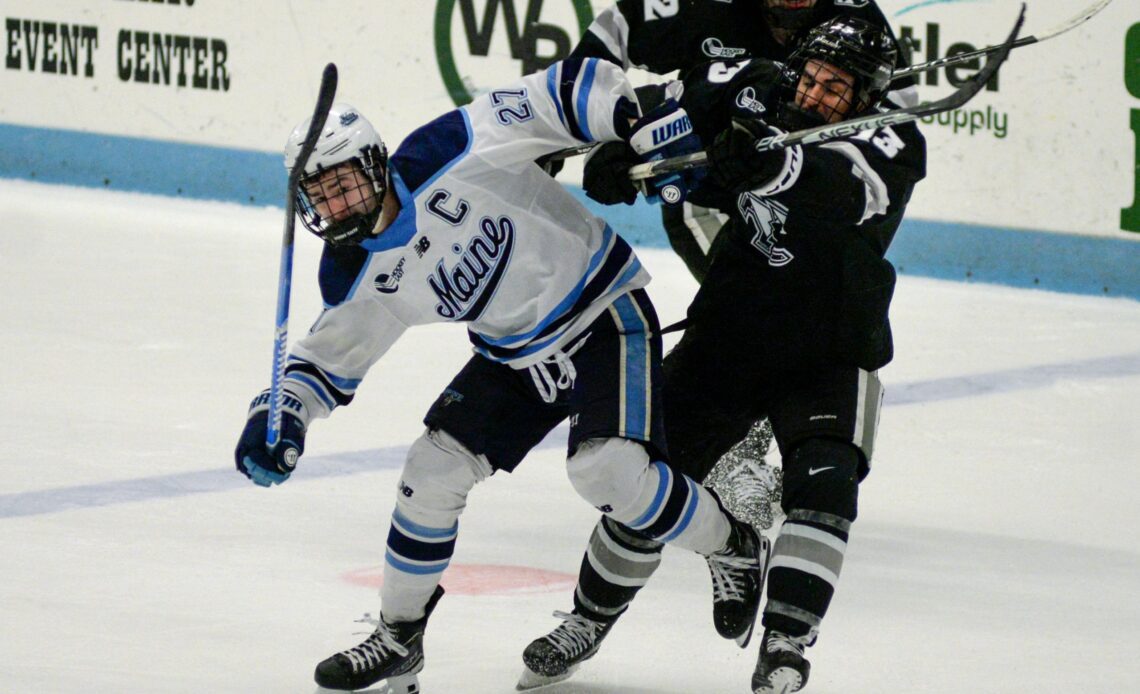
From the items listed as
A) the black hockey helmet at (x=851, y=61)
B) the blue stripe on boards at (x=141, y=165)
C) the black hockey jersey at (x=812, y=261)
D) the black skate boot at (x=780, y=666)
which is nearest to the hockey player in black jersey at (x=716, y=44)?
the black hockey jersey at (x=812, y=261)

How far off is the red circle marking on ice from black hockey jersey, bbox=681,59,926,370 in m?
0.66

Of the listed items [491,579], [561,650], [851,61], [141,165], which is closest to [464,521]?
[491,579]

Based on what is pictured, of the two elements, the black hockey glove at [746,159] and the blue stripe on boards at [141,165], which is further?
the blue stripe on boards at [141,165]

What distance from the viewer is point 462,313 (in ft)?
10.3

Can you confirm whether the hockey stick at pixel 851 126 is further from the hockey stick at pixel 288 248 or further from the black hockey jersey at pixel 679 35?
the black hockey jersey at pixel 679 35

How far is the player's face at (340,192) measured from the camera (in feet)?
9.77

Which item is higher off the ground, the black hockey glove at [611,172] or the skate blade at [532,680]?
the black hockey glove at [611,172]

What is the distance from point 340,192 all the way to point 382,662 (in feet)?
2.44

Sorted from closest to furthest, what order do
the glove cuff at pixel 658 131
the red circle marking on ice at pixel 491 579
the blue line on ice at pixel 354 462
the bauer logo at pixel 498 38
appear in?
1. the glove cuff at pixel 658 131
2. the red circle marking on ice at pixel 491 579
3. the blue line on ice at pixel 354 462
4. the bauer logo at pixel 498 38

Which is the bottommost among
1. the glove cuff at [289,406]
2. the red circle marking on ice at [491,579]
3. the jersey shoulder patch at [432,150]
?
the red circle marking on ice at [491,579]

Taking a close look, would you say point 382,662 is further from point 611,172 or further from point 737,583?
point 611,172

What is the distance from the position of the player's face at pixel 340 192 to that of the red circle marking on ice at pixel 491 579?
38.7 inches

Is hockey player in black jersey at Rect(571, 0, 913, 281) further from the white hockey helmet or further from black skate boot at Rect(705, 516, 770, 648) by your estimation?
the white hockey helmet

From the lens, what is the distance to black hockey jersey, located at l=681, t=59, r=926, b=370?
323 cm
